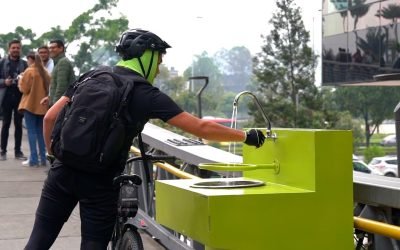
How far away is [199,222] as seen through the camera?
3.04m

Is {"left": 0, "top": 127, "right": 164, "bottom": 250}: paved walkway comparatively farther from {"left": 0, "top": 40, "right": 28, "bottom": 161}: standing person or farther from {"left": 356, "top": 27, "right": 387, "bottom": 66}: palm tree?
{"left": 356, "top": 27, "right": 387, "bottom": 66}: palm tree

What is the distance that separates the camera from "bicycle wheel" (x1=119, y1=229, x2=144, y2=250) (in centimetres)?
395

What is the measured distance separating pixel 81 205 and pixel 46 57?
275 inches

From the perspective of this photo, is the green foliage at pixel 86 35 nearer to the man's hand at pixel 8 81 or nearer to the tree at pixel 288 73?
the tree at pixel 288 73

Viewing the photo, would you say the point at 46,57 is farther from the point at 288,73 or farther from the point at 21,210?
the point at 288,73

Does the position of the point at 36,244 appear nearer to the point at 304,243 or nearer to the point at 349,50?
the point at 304,243

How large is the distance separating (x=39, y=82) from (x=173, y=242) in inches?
218

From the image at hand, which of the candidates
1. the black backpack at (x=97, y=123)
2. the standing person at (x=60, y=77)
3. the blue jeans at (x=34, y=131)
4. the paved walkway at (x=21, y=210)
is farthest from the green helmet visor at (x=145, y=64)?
the blue jeans at (x=34, y=131)

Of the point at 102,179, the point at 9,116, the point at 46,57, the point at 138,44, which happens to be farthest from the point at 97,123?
the point at 9,116

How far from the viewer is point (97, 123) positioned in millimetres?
3303

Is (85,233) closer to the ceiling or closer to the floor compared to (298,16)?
closer to the floor

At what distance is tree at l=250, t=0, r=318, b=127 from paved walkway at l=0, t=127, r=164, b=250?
47405mm

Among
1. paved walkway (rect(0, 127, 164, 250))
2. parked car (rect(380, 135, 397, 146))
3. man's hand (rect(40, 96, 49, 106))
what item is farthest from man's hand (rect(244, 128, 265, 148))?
parked car (rect(380, 135, 397, 146))

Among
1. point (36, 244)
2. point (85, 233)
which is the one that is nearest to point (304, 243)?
point (85, 233)
